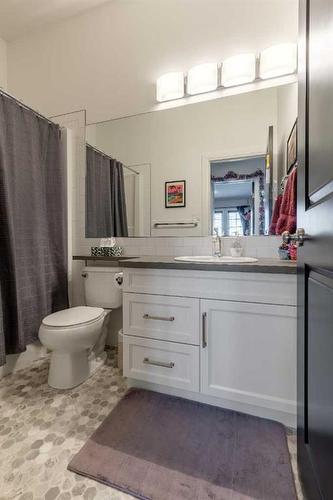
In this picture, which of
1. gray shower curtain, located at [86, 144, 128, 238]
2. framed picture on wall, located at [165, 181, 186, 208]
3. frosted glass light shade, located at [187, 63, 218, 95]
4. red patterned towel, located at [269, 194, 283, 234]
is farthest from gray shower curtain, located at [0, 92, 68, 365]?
red patterned towel, located at [269, 194, 283, 234]

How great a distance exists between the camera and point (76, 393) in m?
1.47

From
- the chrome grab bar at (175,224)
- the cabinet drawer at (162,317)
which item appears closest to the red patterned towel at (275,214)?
the chrome grab bar at (175,224)

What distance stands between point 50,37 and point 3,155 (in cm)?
146

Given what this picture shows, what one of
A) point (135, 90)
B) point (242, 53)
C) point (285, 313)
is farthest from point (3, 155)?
point (285, 313)

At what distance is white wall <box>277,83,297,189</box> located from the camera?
1548 mm

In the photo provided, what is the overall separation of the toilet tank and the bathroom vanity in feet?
1.34

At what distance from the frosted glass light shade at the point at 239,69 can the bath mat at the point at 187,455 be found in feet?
6.71

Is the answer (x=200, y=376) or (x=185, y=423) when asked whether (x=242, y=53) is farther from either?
(x=185, y=423)

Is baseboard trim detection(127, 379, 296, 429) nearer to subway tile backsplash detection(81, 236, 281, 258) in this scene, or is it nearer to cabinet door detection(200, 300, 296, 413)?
cabinet door detection(200, 300, 296, 413)

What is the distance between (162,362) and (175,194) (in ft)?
3.76

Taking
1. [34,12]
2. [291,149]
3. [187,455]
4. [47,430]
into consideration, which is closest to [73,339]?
[47,430]

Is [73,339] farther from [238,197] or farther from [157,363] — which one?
[238,197]

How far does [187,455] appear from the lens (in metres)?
1.05

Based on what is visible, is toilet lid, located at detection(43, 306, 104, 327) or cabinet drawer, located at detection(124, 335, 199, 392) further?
toilet lid, located at detection(43, 306, 104, 327)
